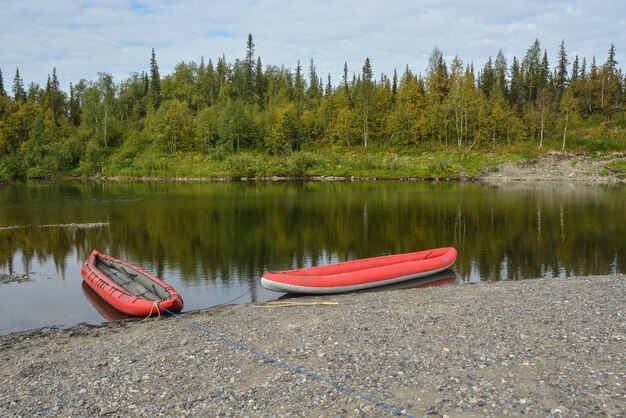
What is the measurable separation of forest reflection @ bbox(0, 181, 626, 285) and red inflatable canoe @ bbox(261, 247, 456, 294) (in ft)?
7.19

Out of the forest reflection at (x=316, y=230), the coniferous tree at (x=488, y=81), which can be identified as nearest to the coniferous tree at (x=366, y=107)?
the coniferous tree at (x=488, y=81)

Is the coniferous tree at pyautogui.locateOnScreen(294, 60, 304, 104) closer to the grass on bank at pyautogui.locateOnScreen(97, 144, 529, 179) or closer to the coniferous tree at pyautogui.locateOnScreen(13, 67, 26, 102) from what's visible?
the grass on bank at pyautogui.locateOnScreen(97, 144, 529, 179)

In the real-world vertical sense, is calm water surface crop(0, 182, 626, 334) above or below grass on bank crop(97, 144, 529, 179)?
below

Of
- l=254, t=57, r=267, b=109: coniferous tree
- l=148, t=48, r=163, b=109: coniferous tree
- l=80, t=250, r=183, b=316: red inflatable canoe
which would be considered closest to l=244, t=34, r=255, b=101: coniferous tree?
l=254, t=57, r=267, b=109: coniferous tree

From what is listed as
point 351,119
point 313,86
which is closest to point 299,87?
point 313,86

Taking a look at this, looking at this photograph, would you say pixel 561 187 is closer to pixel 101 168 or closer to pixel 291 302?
pixel 291 302

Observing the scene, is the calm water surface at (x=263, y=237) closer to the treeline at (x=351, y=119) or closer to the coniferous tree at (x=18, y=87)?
the treeline at (x=351, y=119)

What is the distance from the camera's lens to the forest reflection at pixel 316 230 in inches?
1067

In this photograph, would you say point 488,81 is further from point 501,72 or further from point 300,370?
point 300,370

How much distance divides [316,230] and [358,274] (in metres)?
15.8

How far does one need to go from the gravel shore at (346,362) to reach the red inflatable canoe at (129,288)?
2.72ft

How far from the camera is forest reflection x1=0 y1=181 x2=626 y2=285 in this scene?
27.1 meters

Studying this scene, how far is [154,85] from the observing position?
140500mm

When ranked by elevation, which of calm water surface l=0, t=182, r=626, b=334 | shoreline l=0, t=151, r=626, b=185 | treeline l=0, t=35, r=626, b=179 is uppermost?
treeline l=0, t=35, r=626, b=179
